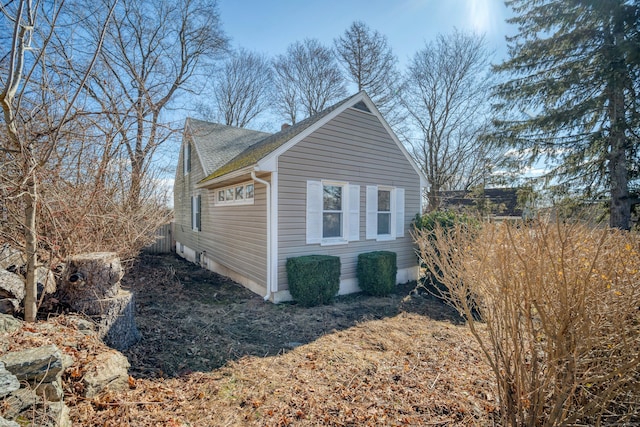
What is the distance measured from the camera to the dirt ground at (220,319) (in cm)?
402

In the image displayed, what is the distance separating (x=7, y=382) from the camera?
2.12m

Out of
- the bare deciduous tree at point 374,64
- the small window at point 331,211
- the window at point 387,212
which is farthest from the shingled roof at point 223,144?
the bare deciduous tree at point 374,64

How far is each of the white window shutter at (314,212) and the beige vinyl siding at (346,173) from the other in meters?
0.13

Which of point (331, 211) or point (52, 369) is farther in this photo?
point (331, 211)

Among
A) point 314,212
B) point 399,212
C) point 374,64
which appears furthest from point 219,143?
point 374,64

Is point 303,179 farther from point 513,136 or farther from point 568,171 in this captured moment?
point 568,171

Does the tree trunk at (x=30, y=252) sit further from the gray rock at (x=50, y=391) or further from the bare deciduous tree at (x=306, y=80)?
the bare deciduous tree at (x=306, y=80)

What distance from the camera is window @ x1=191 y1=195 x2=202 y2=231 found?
12.4 meters

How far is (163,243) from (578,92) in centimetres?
1925

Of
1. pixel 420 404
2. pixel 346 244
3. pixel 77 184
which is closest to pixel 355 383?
pixel 420 404

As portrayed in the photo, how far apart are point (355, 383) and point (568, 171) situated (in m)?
12.2

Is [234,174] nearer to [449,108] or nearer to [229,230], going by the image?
[229,230]

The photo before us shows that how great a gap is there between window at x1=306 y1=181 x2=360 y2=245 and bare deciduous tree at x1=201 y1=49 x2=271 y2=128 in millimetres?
17450

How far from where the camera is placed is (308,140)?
23.5 feet
